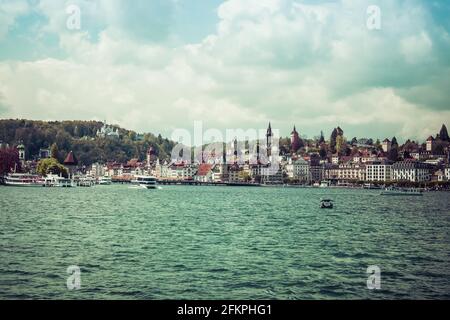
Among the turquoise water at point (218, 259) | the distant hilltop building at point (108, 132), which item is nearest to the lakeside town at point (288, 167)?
the distant hilltop building at point (108, 132)

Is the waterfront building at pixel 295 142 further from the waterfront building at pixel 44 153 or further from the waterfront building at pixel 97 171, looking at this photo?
the waterfront building at pixel 44 153

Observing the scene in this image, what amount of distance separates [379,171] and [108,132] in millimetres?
37294

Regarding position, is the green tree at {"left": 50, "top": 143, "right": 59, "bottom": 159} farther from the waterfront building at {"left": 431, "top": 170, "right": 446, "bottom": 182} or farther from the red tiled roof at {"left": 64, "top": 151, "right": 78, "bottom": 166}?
the waterfront building at {"left": 431, "top": 170, "right": 446, "bottom": 182}

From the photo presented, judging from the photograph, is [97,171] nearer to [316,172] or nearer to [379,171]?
[379,171]

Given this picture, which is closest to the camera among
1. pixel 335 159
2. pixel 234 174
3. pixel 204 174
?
pixel 335 159

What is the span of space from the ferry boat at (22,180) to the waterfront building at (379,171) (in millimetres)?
41803

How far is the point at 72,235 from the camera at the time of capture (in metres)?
15.6

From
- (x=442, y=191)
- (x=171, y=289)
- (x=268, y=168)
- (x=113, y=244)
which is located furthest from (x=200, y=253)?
(x=268, y=168)

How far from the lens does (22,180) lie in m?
58.6

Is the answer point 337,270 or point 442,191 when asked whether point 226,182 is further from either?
point 337,270

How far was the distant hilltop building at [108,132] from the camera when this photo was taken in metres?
45.2

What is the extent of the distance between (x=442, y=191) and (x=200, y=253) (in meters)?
51.5

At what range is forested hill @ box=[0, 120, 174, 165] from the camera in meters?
38.2

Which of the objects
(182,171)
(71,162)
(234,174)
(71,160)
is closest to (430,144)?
(71,160)
